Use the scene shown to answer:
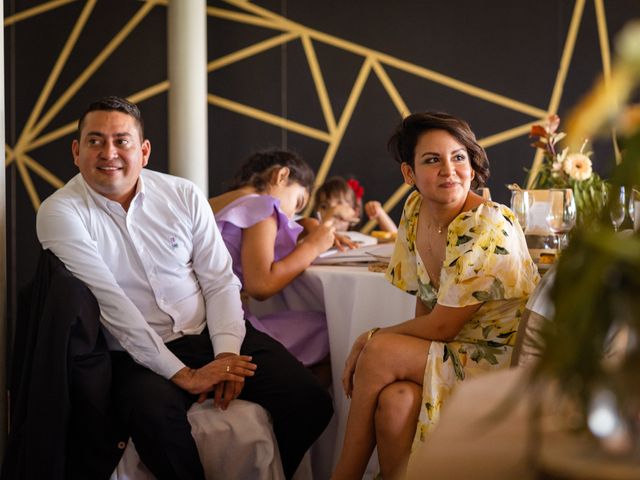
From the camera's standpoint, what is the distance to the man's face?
9.43 feet

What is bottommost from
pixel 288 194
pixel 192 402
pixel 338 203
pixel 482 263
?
pixel 192 402

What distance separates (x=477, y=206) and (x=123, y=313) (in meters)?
1.03

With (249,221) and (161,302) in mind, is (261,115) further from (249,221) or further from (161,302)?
(161,302)

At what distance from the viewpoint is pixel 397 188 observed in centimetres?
618

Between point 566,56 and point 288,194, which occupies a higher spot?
point 566,56

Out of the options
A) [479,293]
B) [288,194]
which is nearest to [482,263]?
[479,293]

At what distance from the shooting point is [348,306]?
10.1ft

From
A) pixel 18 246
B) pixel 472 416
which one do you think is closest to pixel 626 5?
pixel 18 246

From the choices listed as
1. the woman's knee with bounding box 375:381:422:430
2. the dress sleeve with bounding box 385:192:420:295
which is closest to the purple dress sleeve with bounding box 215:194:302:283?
the dress sleeve with bounding box 385:192:420:295

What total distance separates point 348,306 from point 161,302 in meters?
A: 0.62

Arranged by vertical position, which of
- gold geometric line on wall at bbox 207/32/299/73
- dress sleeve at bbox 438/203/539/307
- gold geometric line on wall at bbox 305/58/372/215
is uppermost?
gold geometric line on wall at bbox 207/32/299/73

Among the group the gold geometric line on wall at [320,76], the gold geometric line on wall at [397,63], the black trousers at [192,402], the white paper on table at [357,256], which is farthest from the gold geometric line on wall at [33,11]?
the black trousers at [192,402]

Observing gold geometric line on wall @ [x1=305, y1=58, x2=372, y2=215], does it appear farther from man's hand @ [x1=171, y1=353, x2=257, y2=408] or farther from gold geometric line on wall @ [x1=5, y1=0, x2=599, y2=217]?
man's hand @ [x1=171, y1=353, x2=257, y2=408]

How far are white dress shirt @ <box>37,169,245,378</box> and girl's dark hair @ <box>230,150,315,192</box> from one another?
64 cm
